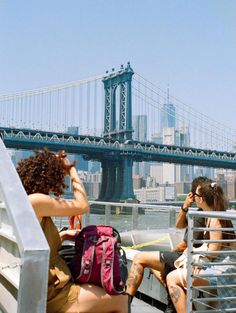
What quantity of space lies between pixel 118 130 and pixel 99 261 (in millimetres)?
38900

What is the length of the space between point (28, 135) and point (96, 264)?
3035 cm

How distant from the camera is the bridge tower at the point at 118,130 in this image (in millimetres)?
36188

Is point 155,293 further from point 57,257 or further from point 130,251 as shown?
point 57,257

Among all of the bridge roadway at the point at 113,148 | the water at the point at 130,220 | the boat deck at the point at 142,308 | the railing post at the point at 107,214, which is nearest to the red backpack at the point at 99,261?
the boat deck at the point at 142,308

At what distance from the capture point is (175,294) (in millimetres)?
2008

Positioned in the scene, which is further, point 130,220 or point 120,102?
point 120,102

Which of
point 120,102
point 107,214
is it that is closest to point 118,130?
point 120,102

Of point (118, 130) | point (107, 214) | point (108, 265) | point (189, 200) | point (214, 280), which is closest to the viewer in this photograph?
point (108, 265)

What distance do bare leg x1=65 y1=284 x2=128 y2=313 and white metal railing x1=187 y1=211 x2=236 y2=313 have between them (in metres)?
0.32

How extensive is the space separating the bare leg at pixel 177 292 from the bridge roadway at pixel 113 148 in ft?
91.5

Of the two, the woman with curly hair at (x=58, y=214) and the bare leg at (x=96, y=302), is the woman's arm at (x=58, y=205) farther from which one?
the bare leg at (x=96, y=302)

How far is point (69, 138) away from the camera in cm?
3262

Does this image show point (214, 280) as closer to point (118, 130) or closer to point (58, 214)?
point (58, 214)

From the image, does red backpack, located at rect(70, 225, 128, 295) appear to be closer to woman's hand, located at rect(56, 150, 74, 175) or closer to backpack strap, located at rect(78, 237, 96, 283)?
backpack strap, located at rect(78, 237, 96, 283)
